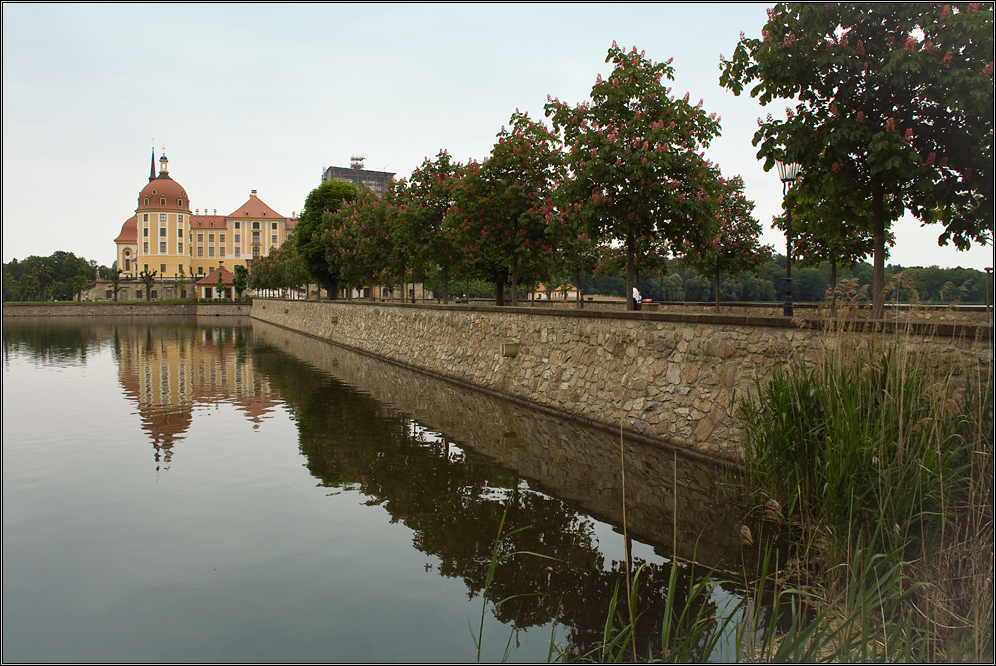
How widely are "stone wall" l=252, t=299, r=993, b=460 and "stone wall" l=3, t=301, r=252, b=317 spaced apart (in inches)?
2790

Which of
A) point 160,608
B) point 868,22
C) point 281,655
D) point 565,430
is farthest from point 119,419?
point 868,22

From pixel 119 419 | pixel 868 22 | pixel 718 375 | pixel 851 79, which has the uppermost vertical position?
pixel 868 22

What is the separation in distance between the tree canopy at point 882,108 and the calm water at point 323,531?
4.72 meters

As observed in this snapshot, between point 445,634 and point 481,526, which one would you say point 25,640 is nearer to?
point 445,634

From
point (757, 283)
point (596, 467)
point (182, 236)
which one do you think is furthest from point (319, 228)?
point (182, 236)

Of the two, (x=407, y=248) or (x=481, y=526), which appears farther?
(x=407, y=248)

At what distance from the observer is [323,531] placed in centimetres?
693

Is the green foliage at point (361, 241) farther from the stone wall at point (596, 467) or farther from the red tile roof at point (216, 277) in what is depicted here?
the red tile roof at point (216, 277)

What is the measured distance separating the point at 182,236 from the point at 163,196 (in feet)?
22.9

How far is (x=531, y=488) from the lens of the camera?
8352mm

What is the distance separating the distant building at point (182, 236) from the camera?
113562mm

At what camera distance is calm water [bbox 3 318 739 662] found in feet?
15.9

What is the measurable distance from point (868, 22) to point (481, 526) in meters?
8.50

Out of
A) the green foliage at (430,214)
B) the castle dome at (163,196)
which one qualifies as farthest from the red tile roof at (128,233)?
the green foliage at (430,214)
